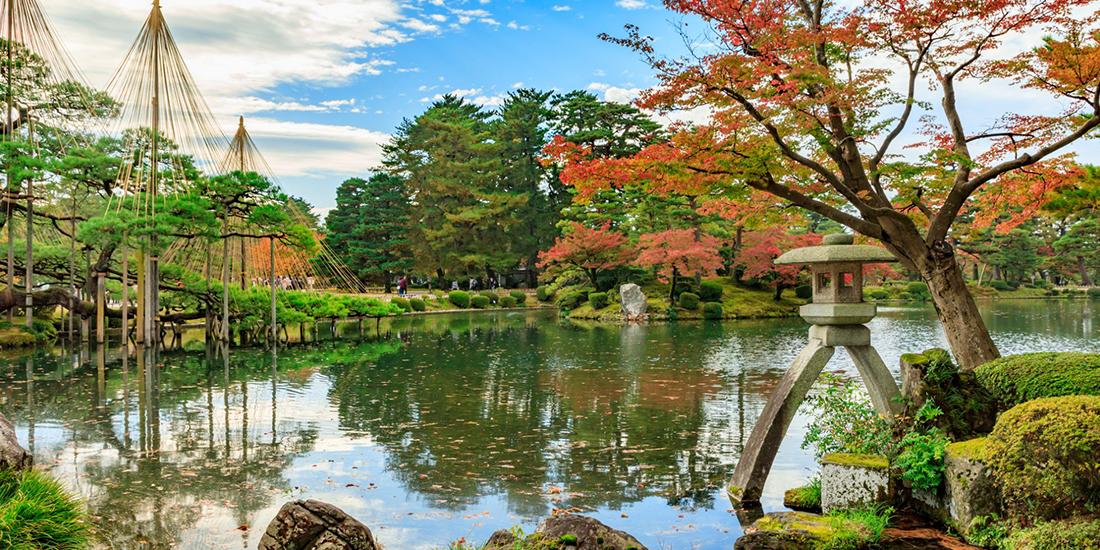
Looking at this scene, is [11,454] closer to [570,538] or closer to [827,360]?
[570,538]

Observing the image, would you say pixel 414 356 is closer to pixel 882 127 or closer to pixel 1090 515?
pixel 882 127

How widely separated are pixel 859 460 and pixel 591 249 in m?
24.9

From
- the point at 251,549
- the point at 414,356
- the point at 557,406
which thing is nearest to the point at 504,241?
the point at 414,356

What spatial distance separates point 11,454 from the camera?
4207 mm

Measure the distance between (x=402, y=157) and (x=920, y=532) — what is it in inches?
1546

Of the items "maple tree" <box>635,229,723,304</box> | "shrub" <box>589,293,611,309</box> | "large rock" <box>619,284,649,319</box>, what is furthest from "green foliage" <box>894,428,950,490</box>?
"shrub" <box>589,293,611,309</box>

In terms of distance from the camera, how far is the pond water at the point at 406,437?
498 centimetres

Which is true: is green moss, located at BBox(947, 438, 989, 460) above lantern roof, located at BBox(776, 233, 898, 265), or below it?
below

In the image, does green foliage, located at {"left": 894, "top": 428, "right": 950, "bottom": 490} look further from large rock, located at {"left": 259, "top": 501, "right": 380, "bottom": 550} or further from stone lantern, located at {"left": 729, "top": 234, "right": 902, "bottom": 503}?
large rock, located at {"left": 259, "top": 501, "right": 380, "bottom": 550}

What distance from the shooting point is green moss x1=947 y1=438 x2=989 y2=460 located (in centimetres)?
398

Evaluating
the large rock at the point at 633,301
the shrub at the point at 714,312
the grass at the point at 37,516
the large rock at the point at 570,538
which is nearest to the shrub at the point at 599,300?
the large rock at the point at 633,301

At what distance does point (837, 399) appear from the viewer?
212 inches

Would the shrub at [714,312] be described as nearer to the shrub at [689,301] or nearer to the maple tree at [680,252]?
the shrub at [689,301]

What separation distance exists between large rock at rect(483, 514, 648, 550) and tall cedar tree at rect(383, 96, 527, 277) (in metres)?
34.7
